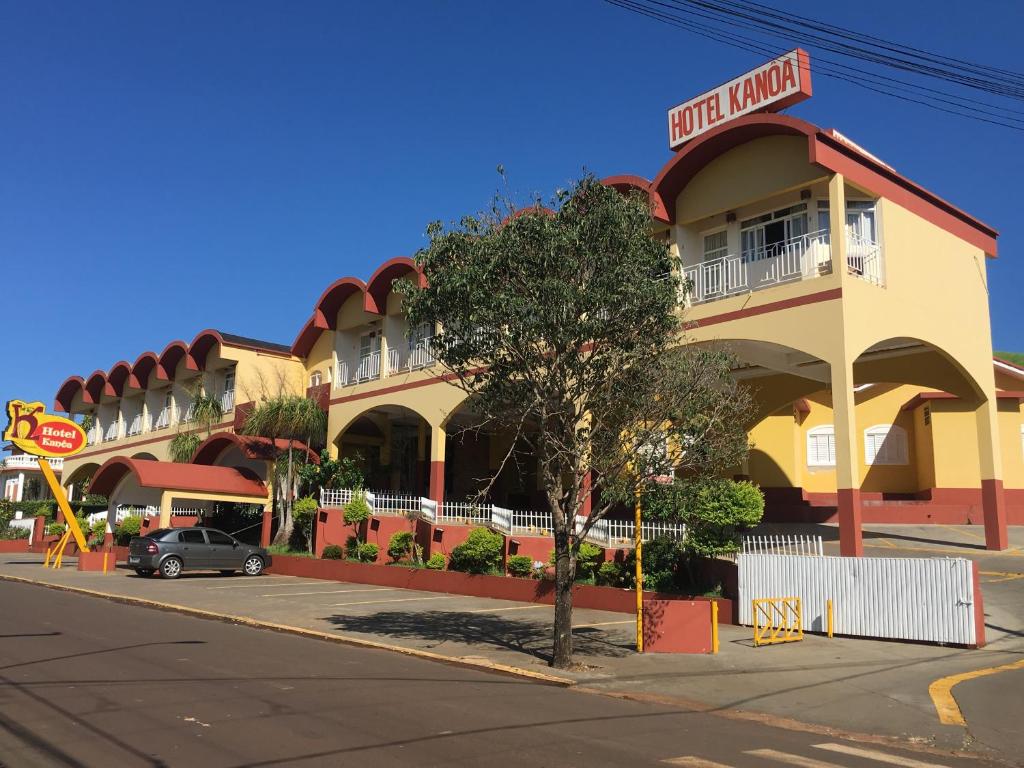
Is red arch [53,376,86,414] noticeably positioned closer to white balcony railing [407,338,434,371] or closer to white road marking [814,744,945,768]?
white balcony railing [407,338,434,371]

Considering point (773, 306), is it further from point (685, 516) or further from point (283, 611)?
point (283, 611)

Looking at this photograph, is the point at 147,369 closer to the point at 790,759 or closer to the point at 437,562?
the point at 437,562

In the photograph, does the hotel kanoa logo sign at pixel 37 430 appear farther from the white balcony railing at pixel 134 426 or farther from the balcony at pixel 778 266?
the balcony at pixel 778 266

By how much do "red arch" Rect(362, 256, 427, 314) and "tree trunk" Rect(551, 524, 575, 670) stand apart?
639 inches

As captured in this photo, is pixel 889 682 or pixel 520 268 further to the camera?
pixel 520 268

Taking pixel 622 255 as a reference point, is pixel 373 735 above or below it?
below

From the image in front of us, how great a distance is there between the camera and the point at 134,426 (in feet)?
150

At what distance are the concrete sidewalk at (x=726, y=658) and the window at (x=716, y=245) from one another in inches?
371

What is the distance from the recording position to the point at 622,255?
12.3 metres

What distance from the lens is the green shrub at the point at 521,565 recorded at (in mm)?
19459

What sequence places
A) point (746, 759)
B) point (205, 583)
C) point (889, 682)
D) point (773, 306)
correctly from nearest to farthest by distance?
point (746, 759) < point (889, 682) < point (773, 306) < point (205, 583)

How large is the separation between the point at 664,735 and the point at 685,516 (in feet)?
25.2

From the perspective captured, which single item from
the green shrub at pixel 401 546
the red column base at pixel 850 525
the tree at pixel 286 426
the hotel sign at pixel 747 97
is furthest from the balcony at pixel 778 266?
the tree at pixel 286 426

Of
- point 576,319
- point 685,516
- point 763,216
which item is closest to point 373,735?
point 576,319
